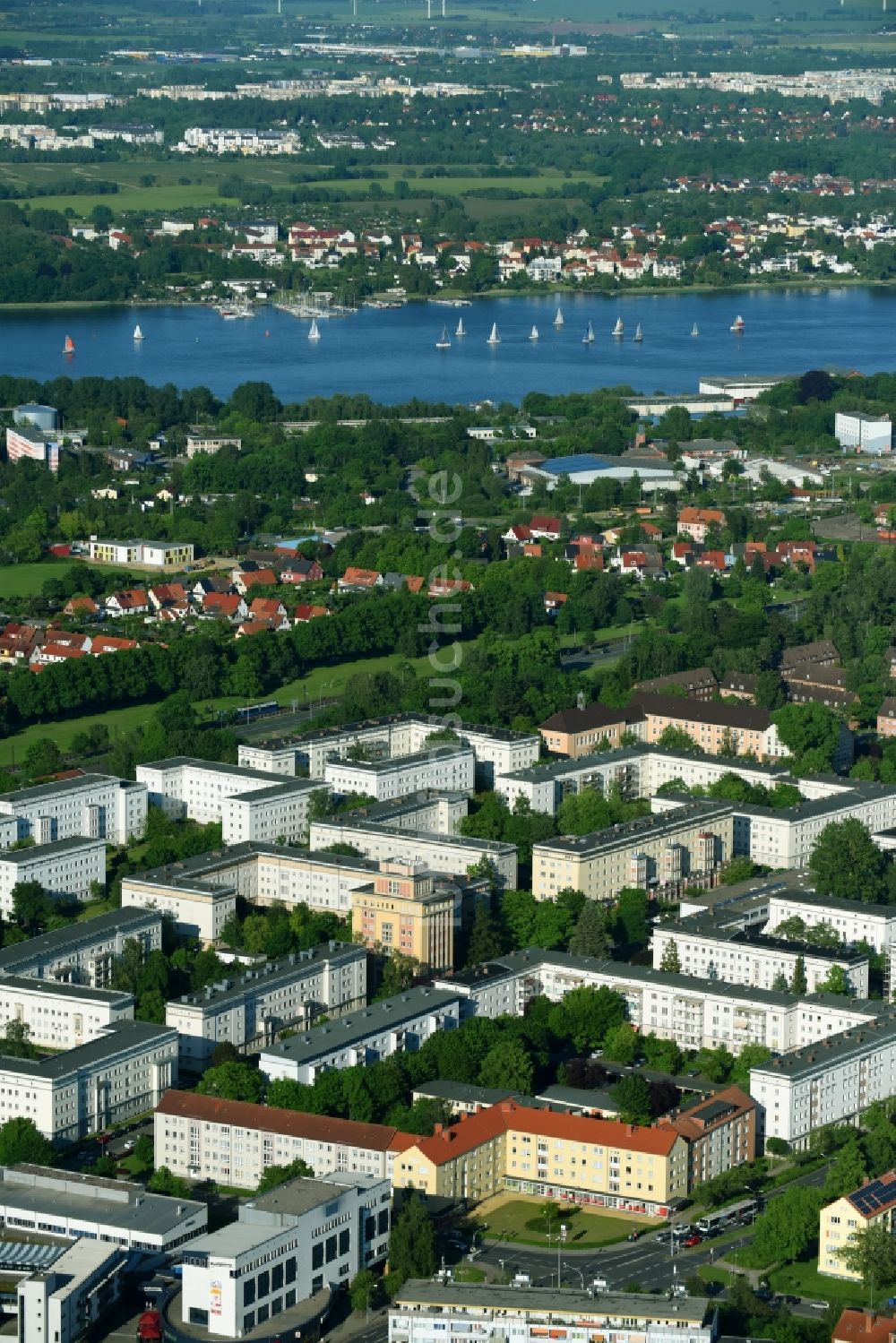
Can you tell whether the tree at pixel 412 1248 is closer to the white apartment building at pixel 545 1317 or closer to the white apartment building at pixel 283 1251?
the white apartment building at pixel 283 1251

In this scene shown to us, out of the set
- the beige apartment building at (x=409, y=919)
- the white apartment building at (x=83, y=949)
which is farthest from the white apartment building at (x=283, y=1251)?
the beige apartment building at (x=409, y=919)

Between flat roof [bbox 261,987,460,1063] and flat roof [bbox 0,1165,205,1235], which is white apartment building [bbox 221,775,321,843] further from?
flat roof [bbox 0,1165,205,1235]

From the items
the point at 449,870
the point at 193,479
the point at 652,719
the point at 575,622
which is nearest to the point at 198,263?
the point at 193,479

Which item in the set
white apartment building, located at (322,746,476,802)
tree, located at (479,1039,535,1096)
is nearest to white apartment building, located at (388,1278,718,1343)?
tree, located at (479,1039,535,1096)

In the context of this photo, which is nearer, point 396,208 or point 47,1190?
point 47,1190

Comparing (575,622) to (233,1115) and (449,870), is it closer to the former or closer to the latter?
(449,870)

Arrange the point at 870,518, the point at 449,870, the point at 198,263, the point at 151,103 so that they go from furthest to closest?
the point at 151,103 → the point at 198,263 → the point at 870,518 → the point at 449,870
